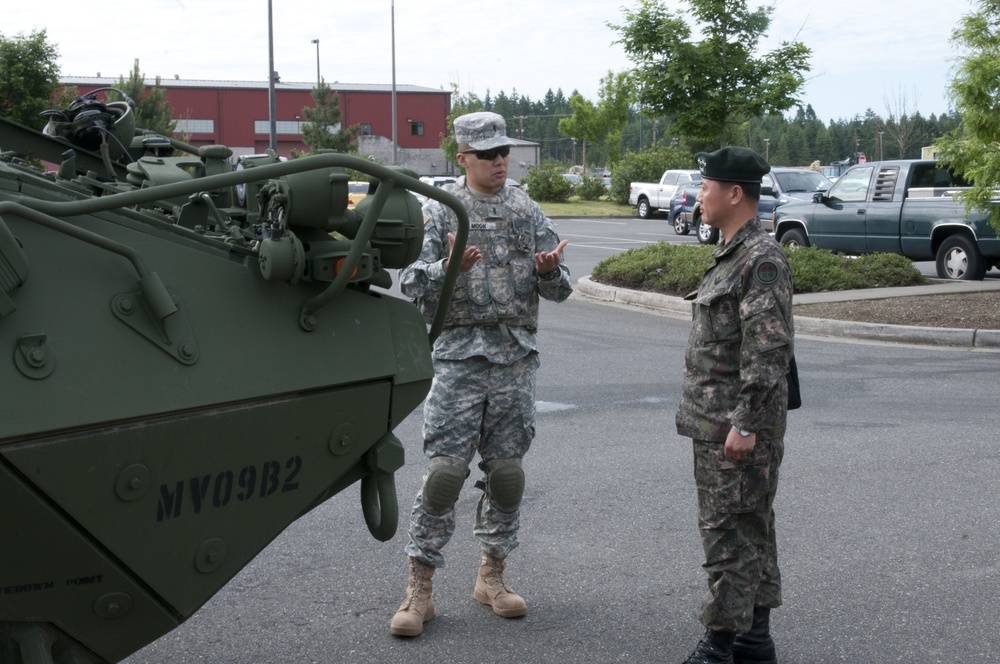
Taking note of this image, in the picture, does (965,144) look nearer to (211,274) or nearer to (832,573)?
(832,573)

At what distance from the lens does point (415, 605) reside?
4.02m

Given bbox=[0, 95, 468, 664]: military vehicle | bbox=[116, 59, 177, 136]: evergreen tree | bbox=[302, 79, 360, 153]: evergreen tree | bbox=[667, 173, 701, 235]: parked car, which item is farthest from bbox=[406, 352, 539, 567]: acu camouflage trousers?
bbox=[302, 79, 360, 153]: evergreen tree

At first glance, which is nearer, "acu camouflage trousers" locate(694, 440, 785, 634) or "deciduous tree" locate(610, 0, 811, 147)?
"acu camouflage trousers" locate(694, 440, 785, 634)

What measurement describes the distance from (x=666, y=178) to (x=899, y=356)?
984 inches

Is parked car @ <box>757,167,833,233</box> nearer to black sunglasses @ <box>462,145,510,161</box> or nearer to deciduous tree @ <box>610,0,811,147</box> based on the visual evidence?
deciduous tree @ <box>610,0,811,147</box>

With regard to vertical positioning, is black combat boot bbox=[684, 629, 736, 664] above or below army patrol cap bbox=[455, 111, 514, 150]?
below

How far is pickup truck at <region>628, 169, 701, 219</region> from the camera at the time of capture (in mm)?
33188

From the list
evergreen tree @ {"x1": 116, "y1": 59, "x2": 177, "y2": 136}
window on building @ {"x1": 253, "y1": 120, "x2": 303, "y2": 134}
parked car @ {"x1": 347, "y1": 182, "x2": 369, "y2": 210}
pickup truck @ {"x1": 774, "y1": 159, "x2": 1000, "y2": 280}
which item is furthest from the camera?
window on building @ {"x1": 253, "y1": 120, "x2": 303, "y2": 134}

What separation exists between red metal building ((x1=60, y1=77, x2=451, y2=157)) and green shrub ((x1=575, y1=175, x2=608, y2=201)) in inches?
663

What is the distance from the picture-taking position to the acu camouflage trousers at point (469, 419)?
4016mm

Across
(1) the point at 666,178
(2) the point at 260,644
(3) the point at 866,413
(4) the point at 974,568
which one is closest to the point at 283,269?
(2) the point at 260,644

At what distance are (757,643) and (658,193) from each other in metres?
31.6

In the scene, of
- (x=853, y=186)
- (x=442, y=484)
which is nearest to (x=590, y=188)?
(x=853, y=186)

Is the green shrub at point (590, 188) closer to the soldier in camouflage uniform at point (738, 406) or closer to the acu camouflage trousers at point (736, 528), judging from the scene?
the soldier in camouflage uniform at point (738, 406)
